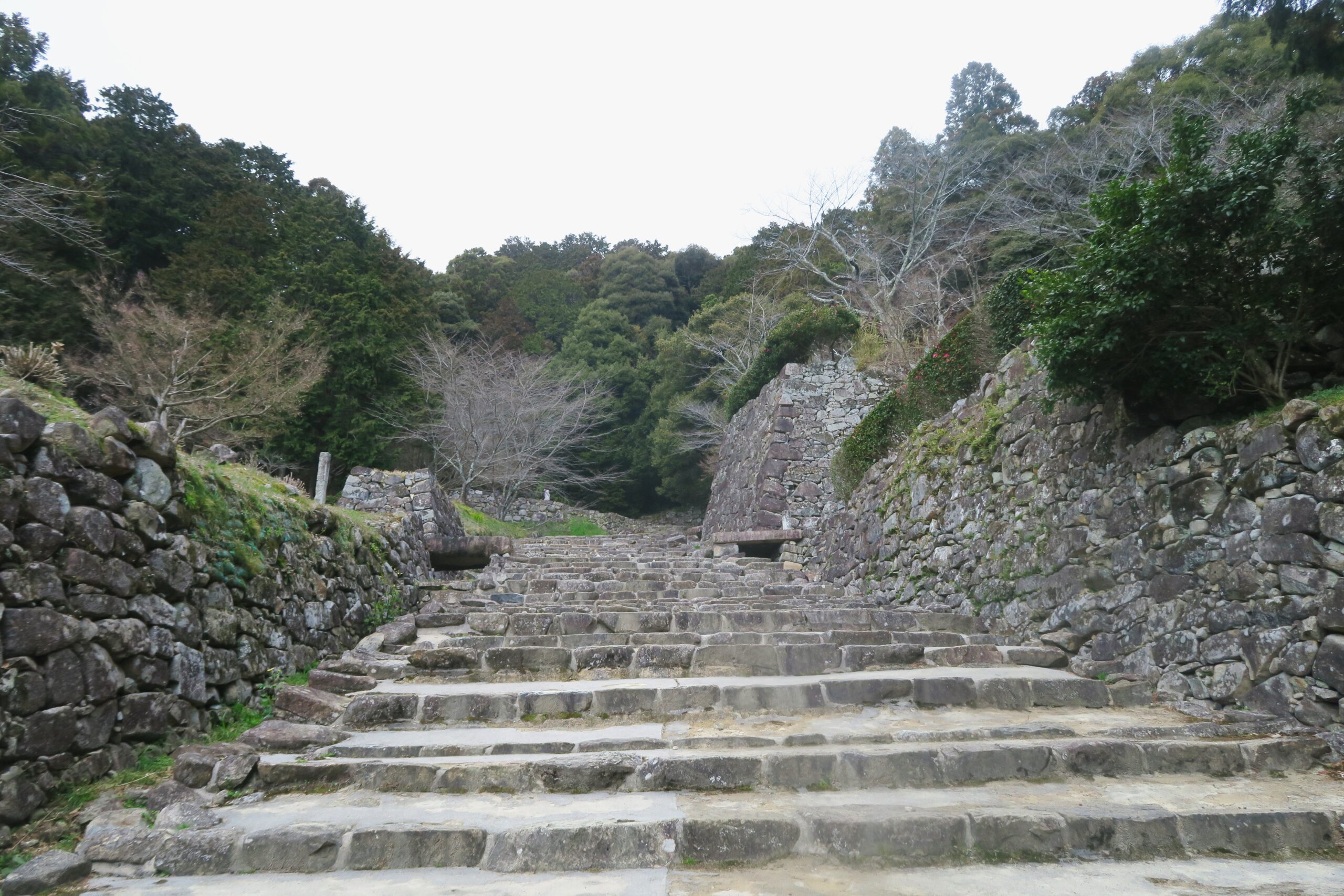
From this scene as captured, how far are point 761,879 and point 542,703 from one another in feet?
7.46

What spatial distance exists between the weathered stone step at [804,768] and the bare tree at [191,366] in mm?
8548

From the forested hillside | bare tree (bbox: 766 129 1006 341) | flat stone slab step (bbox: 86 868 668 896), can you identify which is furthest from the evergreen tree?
flat stone slab step (bbox: 86 868 668 896)

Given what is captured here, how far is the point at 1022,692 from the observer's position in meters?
4.68

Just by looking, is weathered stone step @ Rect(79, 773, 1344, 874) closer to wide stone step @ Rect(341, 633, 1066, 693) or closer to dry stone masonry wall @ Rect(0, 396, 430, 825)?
dry stone masonry wall @ Rect(0, 396, 430, 825)

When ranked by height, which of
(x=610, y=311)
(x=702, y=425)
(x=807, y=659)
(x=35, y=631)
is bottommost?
(x=807, y=659)

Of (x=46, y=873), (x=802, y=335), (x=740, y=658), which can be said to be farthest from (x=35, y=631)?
(x=802, y=335)

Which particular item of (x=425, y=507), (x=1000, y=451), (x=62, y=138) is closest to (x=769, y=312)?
(x=425, y=507)

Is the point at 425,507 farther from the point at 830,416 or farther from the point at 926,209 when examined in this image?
the point at 926,209

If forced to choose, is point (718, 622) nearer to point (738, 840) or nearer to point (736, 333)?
point (738, 840)

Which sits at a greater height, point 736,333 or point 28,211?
point 736,333

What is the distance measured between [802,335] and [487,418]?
28.8 feet

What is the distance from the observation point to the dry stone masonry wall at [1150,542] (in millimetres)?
3602

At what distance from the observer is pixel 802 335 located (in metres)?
16.5

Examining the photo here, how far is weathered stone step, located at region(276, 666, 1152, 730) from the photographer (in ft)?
14.7
